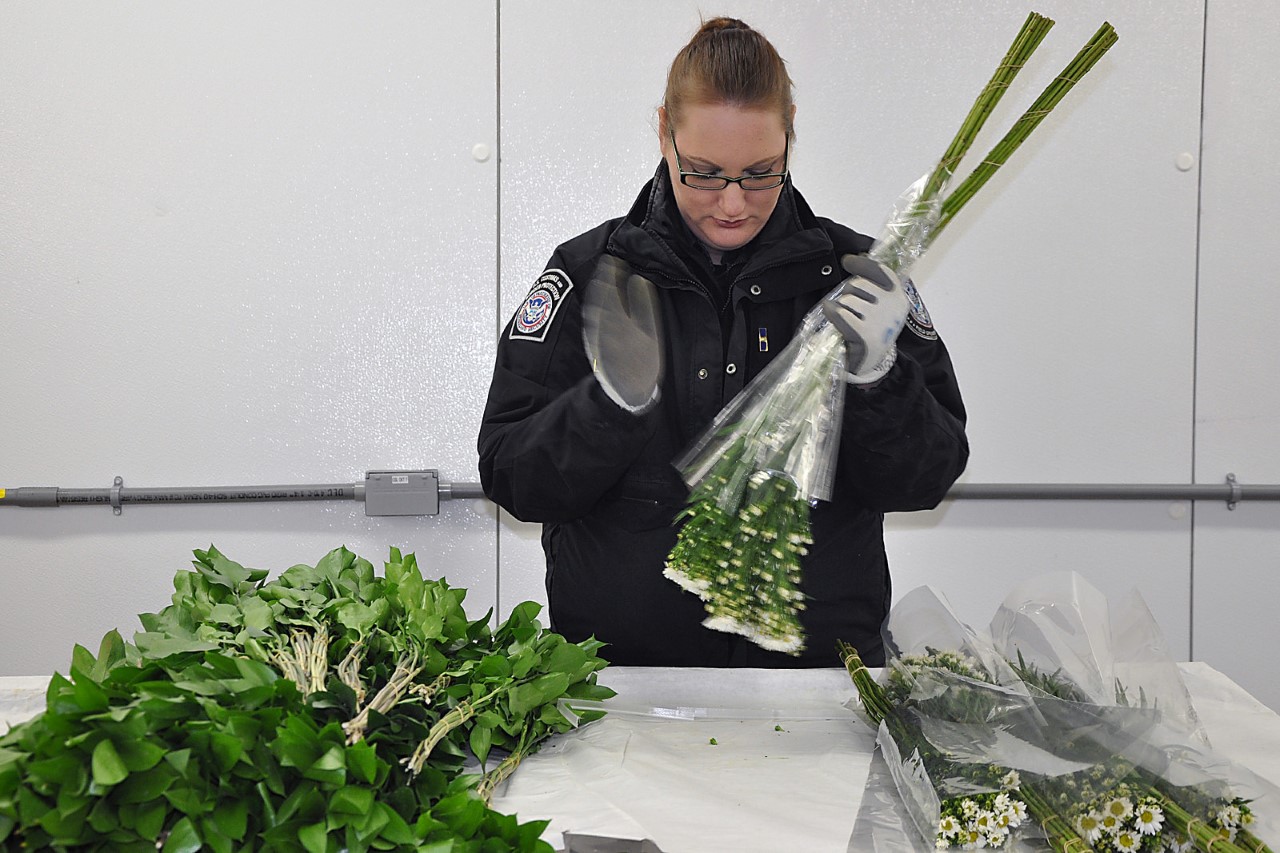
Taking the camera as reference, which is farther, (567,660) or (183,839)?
(567,660)

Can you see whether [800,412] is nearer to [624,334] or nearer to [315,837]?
[624,334]

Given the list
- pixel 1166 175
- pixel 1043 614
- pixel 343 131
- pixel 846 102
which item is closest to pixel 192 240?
pixel 343 131

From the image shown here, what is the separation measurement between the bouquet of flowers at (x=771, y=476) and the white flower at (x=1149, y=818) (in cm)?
41

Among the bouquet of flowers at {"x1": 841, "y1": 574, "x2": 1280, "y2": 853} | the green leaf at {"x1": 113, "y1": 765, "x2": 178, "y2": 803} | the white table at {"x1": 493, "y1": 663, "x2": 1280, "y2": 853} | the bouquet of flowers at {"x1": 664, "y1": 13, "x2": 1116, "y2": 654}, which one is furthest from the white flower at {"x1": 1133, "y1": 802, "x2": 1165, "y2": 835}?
the green leaf at {"x1": 113, "y1": 765, "x2": 178, "y2": 803}

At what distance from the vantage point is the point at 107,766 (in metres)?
0.76

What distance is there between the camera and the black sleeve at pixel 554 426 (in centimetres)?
135

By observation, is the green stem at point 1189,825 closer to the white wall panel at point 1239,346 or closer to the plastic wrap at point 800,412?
the plastic wrap at point 800,412

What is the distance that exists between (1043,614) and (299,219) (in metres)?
1.73

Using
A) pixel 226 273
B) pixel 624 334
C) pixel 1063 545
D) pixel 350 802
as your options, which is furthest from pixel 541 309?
pixel 1063 545

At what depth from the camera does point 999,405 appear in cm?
231

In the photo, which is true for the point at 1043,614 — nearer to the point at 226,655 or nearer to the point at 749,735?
the point at 749,735

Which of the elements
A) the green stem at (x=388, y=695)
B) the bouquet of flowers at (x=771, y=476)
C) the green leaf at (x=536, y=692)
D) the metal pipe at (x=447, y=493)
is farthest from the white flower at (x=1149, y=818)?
the metal pipe at (x=447, y=493)

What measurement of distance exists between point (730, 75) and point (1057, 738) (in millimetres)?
857

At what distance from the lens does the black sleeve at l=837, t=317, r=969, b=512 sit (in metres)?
1.32
